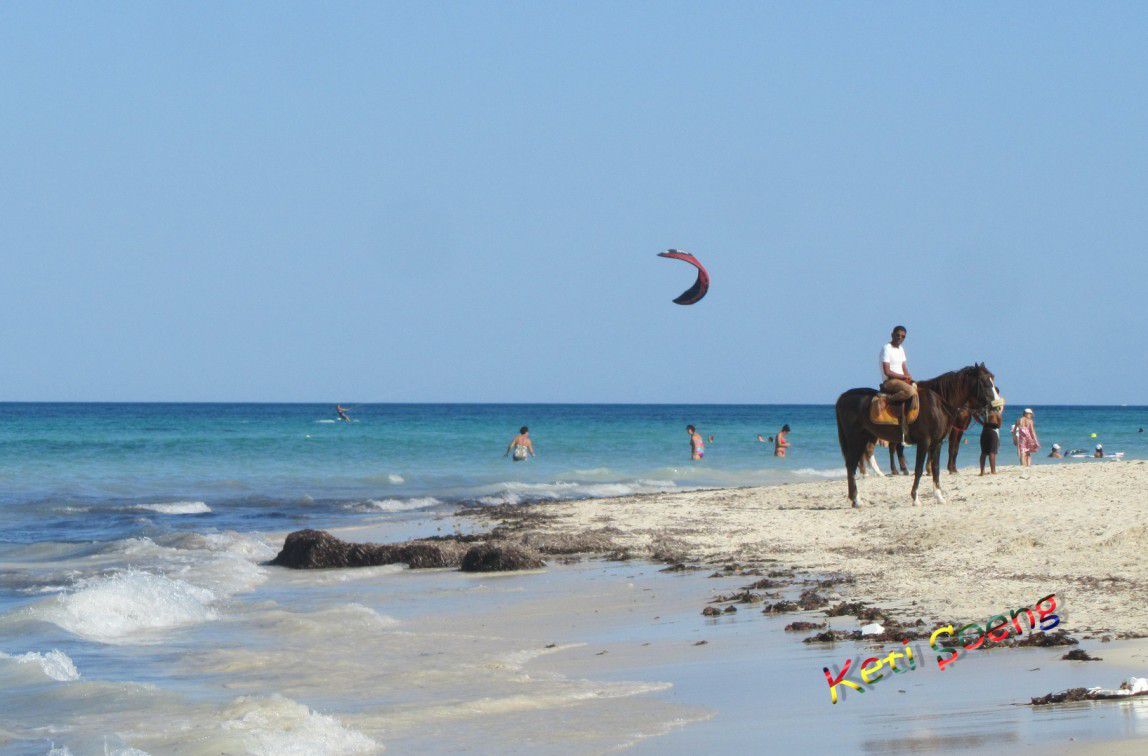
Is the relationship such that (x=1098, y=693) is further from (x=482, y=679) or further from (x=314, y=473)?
(x=314, y=473)

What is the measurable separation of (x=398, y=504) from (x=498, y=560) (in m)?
12.3

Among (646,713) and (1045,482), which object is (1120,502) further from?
(646,713)

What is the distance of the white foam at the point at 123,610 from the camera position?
35.8ft

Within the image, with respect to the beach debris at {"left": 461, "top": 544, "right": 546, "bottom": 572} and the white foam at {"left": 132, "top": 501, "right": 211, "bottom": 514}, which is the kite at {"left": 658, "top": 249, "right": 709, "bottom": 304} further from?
the white foam at {"left": 132, "top": 501, "right": 211, "bottom": 514}

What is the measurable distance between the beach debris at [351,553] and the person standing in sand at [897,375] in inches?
233

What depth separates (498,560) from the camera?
1441cm

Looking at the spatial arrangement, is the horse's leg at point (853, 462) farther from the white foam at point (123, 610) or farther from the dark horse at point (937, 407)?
the white foam at point (123, 610)

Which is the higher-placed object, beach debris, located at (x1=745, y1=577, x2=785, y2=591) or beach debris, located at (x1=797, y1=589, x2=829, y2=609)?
beach debris, located at (x1=797, y1=589, x2=829, y2=609)

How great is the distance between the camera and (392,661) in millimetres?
9062

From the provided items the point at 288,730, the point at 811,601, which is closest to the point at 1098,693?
the point at 288,730

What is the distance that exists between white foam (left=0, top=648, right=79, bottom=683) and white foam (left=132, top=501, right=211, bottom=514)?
17.0m

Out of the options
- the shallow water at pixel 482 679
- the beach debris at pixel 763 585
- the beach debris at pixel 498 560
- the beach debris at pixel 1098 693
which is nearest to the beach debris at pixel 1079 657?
the shallow water at pixel 482 679

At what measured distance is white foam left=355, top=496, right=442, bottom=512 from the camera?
25781 millimetres

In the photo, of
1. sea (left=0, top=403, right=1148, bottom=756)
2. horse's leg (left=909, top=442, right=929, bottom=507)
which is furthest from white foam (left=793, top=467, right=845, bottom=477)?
horse's leg (left=909, top=442, right=929, bottom=507)
